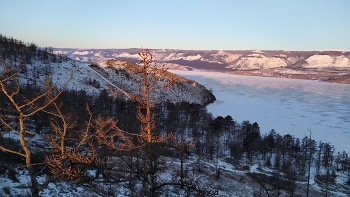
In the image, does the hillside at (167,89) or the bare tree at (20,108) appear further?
the hillside at (167,89)

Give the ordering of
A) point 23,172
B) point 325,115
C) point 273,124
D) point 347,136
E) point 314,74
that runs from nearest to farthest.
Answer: point 23,172 → point 347,136 → point 273,124 → point 325,115 → point 314,74

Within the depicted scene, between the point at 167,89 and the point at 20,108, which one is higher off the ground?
the point at 20,108

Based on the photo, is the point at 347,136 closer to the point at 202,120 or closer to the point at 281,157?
the point at 281,157

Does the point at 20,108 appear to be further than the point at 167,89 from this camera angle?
No

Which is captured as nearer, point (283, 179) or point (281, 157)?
point (283, 179)

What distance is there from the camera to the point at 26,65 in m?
52.4

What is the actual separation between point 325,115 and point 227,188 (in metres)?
51.0

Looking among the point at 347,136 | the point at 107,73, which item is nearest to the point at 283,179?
the point at 347,136

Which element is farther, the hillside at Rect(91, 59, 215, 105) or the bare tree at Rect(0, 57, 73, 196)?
the hillside at Rect(91, 59, 215, 105)

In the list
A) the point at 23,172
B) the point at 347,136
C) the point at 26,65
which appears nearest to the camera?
the point at 23,172

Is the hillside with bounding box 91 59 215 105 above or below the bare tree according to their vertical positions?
below

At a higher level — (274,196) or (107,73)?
(107,73)

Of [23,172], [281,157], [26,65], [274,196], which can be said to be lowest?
[281,157]

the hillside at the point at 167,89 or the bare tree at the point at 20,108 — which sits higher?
the bare tree at the point at 20,108
